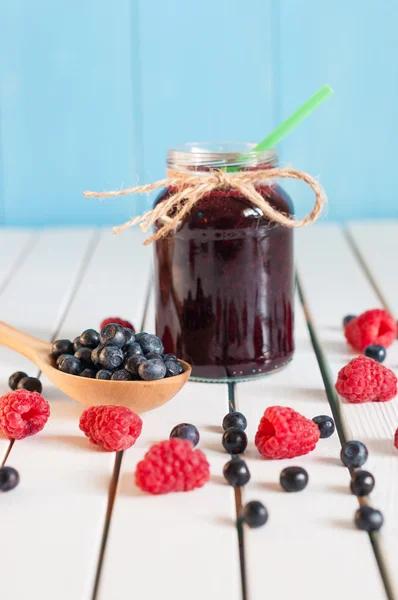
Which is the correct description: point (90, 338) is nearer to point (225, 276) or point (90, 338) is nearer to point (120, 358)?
point (120, 358)

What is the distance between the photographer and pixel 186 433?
38.7 inches

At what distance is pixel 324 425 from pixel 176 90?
157 cm

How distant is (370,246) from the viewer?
6.66 ft

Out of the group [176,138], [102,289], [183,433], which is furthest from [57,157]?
[183,433]

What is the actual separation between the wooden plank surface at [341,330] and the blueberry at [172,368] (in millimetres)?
208

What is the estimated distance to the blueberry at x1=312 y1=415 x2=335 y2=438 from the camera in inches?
39.9

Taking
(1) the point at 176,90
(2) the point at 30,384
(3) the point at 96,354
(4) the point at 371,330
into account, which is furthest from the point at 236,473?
(1) the point at 176,90

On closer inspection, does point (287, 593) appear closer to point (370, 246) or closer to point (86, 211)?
point (370, 246)

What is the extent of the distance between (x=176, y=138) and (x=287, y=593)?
183cm

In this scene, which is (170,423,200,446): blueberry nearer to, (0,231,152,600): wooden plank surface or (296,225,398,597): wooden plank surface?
(0,231,152,600): wooden plank surface

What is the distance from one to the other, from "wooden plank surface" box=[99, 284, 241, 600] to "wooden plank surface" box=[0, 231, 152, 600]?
0.07 ft

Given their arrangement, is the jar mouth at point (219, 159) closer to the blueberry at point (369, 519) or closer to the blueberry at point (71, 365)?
the blueberry at point (71, 365)

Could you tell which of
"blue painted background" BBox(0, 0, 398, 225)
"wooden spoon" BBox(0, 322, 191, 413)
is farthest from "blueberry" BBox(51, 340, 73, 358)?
"blue painted background" BBox(0, 0, 398, 225)

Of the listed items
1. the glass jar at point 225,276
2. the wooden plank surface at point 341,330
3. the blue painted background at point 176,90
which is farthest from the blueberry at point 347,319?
the blue painted background at point 176,90
